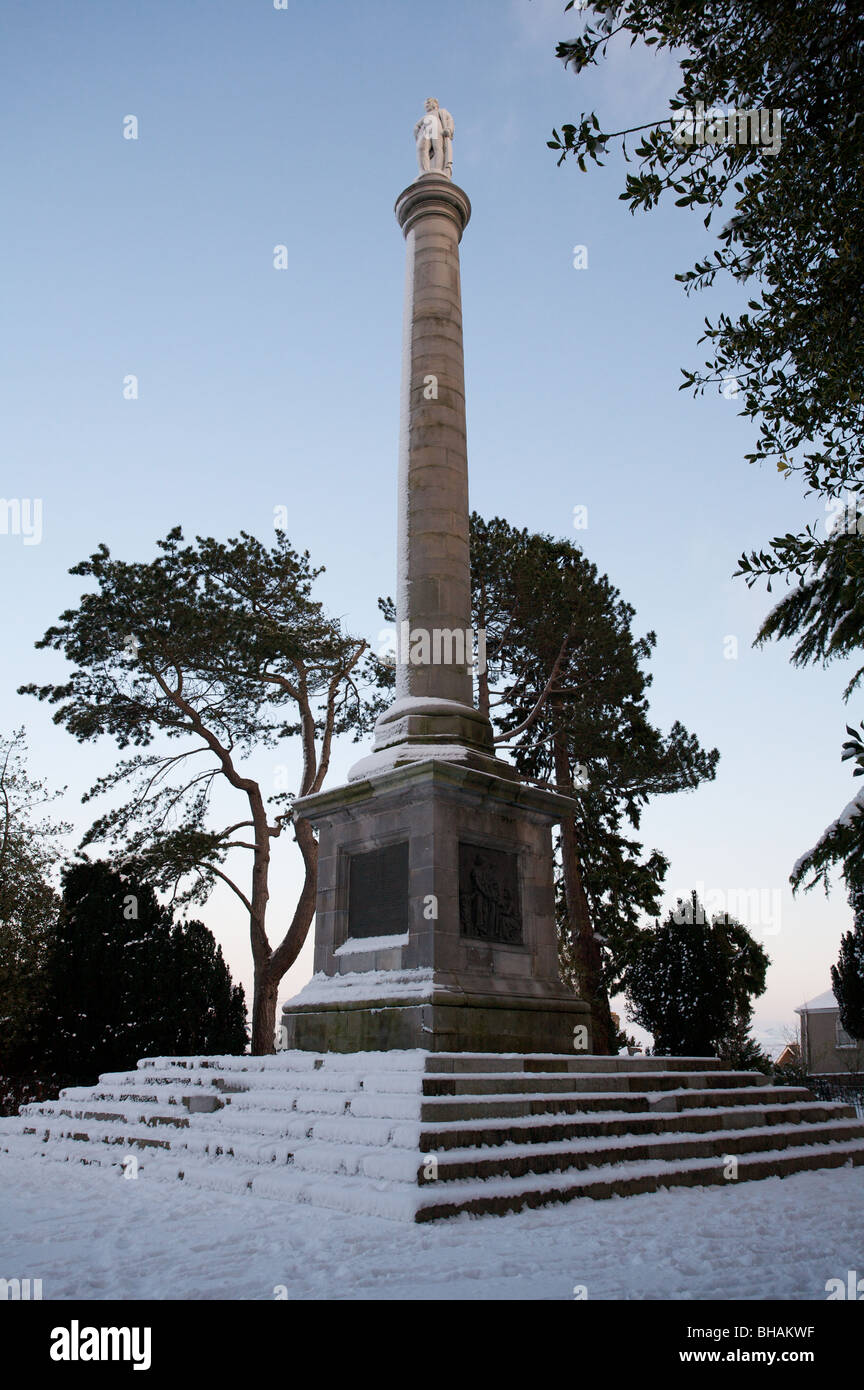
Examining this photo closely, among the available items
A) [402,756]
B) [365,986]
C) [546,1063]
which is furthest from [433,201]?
[546,1063]

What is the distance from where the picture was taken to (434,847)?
35.1 feet

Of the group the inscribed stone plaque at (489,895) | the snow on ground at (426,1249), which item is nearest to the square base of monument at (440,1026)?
the inscribed stone plaque at (489,895)

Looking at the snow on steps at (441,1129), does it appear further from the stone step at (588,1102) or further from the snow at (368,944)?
the snow at (368,944)

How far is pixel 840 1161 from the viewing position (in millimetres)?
9734

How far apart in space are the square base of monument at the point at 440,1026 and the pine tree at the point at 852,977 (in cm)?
2207

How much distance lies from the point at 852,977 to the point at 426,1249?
96.9 feet

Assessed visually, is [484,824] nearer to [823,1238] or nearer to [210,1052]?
[823,1238]

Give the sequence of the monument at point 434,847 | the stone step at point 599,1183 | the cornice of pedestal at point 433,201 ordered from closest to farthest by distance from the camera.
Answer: the stone step at point 599,1183 < the monument at point 434,847 < the cornice of pedestal at point 433,201

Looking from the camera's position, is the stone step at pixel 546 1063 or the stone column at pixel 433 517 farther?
the stone column at pixel 433 517

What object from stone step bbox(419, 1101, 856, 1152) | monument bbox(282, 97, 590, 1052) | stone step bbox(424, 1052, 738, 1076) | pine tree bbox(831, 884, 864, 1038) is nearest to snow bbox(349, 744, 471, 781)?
monument bbox(282, 97, 590, 1052)

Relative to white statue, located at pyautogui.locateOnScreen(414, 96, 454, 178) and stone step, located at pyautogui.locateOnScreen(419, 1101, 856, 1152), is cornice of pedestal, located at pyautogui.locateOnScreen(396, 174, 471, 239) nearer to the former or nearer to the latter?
white statue, located at pyautogui.locateOnScreen(414, 96, 454, 178)

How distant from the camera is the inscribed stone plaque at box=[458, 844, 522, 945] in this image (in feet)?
35.7

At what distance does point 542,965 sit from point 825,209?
8.51 m

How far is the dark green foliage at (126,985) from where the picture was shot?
66.9ft
